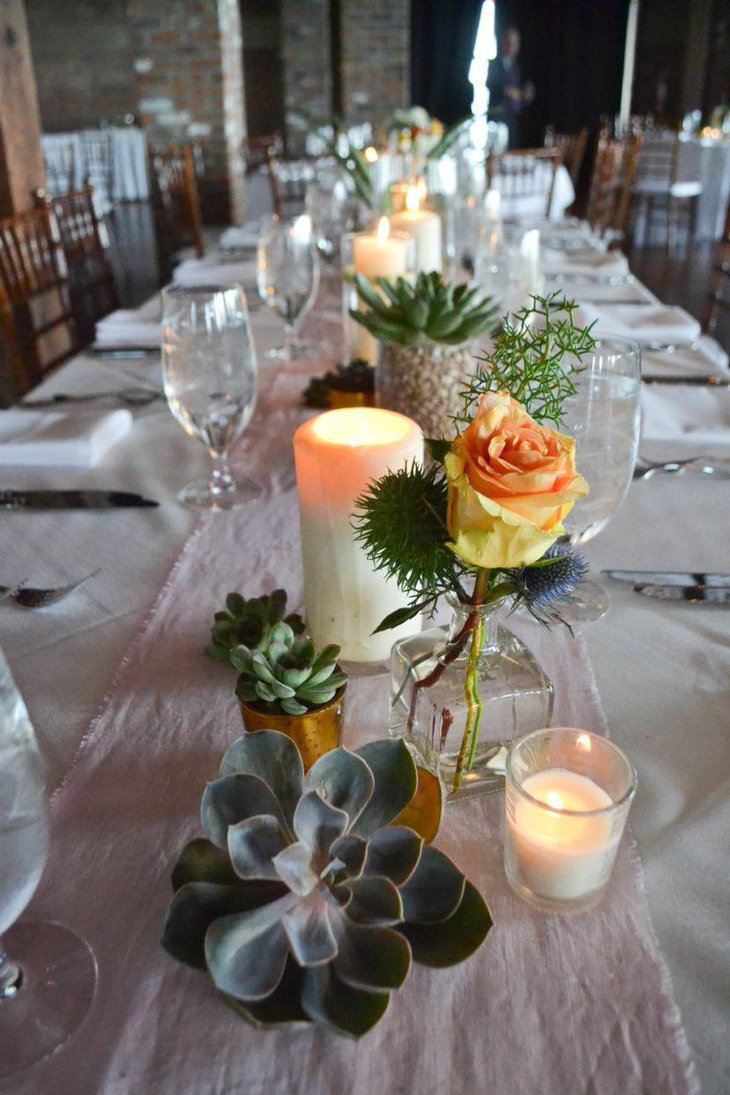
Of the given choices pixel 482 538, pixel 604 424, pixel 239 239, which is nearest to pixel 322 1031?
pixel 482 538

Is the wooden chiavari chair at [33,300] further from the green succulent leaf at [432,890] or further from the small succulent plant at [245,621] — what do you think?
the green succulent leaf at [432,890]

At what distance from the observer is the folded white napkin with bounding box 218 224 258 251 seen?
247 centimetres

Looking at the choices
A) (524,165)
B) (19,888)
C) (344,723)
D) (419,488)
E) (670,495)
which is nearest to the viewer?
(19,888)

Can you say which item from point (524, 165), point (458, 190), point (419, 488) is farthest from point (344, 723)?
point (524, 165)

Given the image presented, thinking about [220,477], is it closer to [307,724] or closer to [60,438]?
[60,438]

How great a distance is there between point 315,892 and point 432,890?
58 mm

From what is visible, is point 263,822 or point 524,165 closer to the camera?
point 263,822

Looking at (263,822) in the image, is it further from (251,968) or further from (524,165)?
(524,165)

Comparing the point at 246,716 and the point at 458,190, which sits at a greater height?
the point at 458,190

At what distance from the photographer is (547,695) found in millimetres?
565

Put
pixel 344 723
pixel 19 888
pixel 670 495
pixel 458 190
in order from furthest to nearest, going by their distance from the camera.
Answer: pixel 458 190 < pixel 670 495 < pixel 344 723 < pixel 19 888

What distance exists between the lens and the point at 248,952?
1.31 feet

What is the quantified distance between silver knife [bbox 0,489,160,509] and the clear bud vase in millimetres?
482

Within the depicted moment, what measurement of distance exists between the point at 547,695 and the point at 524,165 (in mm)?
4256
